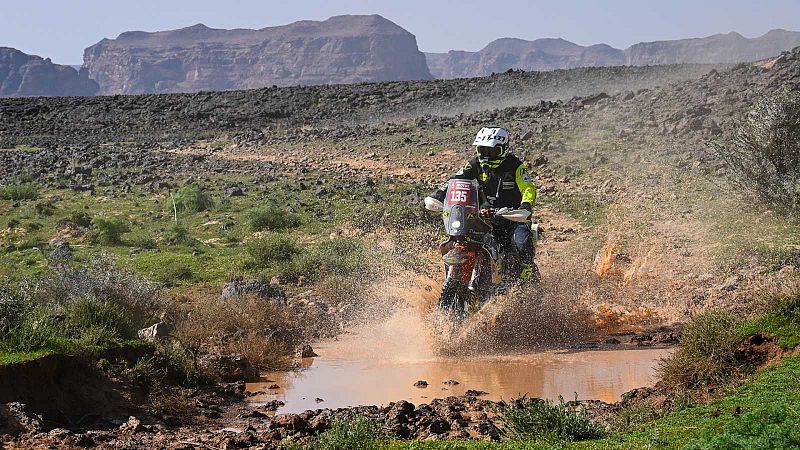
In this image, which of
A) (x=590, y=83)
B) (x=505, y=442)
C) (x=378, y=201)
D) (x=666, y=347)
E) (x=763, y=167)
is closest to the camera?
(x=505, y=442)

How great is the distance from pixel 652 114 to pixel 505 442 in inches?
840

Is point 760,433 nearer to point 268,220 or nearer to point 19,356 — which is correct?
point 19,356

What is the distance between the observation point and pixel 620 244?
15984 millimetres

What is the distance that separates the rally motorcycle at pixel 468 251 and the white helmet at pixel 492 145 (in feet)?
1.61

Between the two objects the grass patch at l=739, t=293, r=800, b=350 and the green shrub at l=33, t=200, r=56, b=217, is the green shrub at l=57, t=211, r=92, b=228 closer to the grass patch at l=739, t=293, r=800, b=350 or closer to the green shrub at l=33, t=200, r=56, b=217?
the green shrub at l=33, t=200, r=56, b=217

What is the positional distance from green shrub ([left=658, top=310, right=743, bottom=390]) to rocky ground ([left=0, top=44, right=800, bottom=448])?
4.87ft

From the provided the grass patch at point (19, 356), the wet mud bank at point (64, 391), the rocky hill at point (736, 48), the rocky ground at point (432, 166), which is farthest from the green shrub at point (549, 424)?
the rocky hill at point (736, 48)

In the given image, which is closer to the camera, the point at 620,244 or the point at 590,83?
the point at 620,244

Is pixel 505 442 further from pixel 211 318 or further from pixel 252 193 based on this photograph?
pixel 252 193

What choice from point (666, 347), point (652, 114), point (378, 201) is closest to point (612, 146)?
point (652, 114)

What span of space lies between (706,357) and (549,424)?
6.62 feet

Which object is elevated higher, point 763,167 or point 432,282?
point 763,167

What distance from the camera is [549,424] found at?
21.3ft

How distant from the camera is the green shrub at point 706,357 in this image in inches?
306
